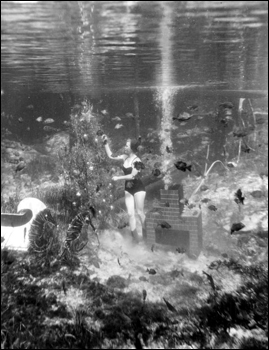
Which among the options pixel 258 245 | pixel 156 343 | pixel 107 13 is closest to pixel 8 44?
pixel 107 13

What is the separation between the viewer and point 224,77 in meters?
17.2

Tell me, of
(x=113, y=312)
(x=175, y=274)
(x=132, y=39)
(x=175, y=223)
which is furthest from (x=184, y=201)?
(x=132, y=39)

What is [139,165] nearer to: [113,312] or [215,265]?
[215,265]

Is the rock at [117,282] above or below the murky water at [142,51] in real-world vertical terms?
below

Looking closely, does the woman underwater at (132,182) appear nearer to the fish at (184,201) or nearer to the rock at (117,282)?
the fish at (184,201)

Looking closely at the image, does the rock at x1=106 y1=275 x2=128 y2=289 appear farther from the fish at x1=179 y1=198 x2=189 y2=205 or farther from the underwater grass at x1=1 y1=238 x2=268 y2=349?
the fish at x1=179 y1=198 x2=189 y2=205

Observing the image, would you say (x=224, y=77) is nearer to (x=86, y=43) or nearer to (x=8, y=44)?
(x=86, y=43)

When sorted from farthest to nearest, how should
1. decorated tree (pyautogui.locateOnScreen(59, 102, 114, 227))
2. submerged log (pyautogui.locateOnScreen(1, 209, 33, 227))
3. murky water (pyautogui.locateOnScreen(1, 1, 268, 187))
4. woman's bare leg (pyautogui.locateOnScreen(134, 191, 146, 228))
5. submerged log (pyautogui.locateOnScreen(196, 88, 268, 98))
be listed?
submerged log (pyautogui.locateOnScreen(196, 88, 268, 98)), decorated tree (pyautogui.locateOnScreen(59, 102, 114, 227)), woman's bare leg (pyautogui.locateOnScreen(134, 191, 146, 228)), submerged log (pyautogui.locateOnScreen(1, 209, 33, 227)), murky water (pyautogui.locateOnScreen(1, 1, 268, 187))

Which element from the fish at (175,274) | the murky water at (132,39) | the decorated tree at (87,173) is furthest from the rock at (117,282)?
the murky water at (132,39)

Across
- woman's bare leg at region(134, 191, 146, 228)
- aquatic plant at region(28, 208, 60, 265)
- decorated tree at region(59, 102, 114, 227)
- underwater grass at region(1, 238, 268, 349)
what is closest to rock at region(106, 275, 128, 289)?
underwater grass at region(1, 238, 268, 349)

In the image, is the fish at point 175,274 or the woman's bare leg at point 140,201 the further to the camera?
the woman's bare leg at point 140,201

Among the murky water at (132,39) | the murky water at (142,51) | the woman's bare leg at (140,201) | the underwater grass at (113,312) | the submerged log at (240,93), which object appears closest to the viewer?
the underwater grass at (113,312)

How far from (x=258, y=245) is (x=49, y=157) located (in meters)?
12.9

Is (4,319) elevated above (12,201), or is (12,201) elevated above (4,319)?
(12,201)
